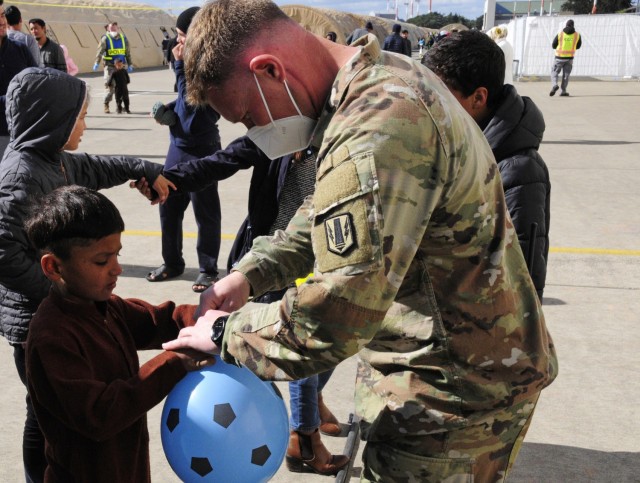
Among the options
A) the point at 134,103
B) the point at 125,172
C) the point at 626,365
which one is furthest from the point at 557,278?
the point at 134,103

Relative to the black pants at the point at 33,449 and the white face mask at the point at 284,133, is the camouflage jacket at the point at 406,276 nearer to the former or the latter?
the white face mask at the point at 284,133

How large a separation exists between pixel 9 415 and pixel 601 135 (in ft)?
38.3

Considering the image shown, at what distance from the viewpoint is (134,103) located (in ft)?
60.5

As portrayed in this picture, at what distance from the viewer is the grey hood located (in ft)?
9.55

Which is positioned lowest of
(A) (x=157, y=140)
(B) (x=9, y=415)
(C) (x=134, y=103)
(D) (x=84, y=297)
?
(C) (x=134, y=103)

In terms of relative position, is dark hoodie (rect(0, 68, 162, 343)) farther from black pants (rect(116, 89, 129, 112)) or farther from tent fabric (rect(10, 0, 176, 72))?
tent fabric (rect(10, 0, 176, 72))

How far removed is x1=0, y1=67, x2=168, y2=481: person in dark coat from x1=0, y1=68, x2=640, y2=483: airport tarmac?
0.94m

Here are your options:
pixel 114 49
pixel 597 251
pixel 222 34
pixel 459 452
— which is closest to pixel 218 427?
pixel 459 452

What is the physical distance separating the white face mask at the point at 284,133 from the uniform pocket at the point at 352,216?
0.35m

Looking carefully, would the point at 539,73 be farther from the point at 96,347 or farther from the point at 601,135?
the point at 96,347

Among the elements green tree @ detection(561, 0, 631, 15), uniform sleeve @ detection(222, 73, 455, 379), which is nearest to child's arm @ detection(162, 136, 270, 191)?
uniform sleeve @ detection(222, 73, 455, 379)

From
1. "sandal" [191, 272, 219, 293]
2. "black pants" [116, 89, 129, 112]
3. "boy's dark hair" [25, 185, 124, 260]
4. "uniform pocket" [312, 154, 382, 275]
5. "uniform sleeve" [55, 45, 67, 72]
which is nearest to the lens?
"uniform pocket" [312, 154, 382, 275]

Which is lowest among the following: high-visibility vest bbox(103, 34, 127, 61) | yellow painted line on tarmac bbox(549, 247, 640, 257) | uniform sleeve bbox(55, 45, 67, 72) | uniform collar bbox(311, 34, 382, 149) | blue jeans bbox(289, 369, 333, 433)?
high-visibility vest bbox(103, 34, 127, 61)

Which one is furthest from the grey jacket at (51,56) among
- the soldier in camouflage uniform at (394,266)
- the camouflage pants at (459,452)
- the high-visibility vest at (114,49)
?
the camouflage pants at (459,452)
